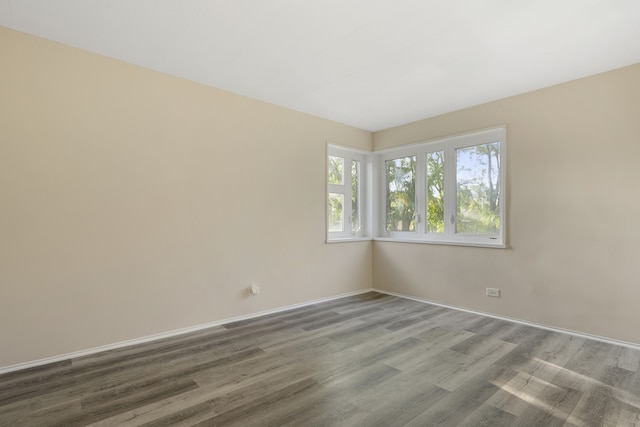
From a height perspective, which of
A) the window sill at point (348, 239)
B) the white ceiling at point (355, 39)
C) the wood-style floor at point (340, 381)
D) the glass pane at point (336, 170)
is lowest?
the wood-style floor at point (340, 381)

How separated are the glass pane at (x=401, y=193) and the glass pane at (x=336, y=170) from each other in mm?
796

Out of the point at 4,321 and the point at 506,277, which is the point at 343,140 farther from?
the point at 4,321

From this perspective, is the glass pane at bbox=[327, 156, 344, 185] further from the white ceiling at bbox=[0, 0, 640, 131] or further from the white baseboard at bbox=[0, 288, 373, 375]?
the white baseboard at bbox=[0, 288, 373, 375]

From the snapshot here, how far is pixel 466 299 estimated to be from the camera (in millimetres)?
3980

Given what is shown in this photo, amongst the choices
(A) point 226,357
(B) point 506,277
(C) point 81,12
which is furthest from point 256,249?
(B) point 506,277

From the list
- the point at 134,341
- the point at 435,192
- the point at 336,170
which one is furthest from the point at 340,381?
the point at 336,170

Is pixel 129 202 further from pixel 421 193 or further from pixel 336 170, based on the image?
pixel 421 193

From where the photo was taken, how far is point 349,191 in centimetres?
498

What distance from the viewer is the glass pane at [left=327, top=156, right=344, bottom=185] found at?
4.76 m

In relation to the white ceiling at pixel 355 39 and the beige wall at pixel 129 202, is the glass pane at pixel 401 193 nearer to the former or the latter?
the white ceiling at pixel 355 39

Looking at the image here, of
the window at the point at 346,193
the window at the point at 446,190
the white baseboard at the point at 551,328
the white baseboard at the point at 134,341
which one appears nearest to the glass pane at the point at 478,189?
the window at the point at 446,190

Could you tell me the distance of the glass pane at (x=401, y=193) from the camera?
4766 millimetres

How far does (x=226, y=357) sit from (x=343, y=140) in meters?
3.31

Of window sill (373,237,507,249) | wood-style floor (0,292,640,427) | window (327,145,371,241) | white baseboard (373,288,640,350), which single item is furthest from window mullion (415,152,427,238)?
wood-style floor (0,292,640,427)
